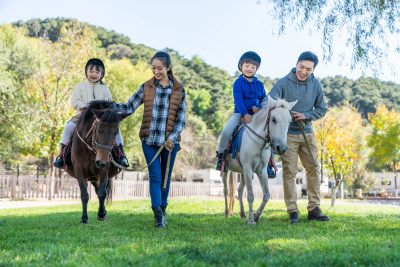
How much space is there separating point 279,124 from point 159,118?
2027 mm

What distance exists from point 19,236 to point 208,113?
2306 inches

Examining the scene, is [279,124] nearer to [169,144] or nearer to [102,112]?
[169,144]

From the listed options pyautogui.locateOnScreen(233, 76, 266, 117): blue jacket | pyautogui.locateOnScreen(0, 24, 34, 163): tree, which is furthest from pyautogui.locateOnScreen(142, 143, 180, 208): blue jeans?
pyautogui.locateOnScreen(0, 24, 34, 163): tree

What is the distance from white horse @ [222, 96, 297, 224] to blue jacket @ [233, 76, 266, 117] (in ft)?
1.31

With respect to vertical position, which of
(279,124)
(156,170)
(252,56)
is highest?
(252,56)

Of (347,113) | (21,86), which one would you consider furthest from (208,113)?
(21,86)

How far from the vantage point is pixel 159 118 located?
627cm

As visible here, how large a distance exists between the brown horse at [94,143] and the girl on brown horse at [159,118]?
34 centimetres

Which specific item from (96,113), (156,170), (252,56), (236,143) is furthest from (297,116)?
(96,113)

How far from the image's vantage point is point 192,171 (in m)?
42.4

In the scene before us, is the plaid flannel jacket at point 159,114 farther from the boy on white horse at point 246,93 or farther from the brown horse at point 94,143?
the boy on white horse at point 246,93

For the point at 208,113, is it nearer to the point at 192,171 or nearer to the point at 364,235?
the point at 192,171

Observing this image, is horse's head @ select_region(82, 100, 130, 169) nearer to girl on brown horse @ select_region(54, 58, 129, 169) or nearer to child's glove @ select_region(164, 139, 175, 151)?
child's glove @ select_region(164, 139, 175, 151)

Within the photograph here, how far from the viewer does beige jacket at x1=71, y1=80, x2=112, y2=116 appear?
23.5 ft
